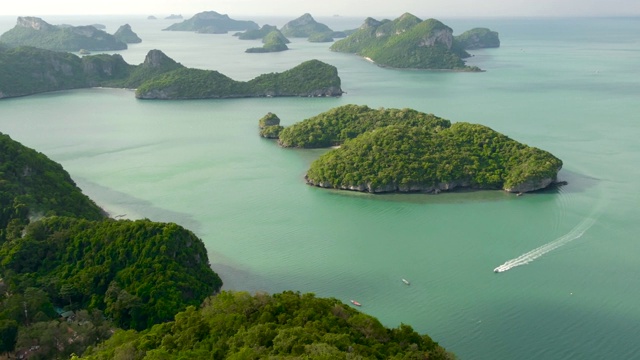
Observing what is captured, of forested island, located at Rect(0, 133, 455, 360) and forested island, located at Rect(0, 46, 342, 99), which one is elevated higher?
forested island, located at Rect(0, 46, 342, 99)

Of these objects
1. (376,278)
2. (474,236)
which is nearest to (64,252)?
(376,278)

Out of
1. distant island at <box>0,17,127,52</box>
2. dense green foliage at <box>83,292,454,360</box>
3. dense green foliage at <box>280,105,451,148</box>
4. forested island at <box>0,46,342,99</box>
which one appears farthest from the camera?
distant island at <box>0,17,127,52</box>

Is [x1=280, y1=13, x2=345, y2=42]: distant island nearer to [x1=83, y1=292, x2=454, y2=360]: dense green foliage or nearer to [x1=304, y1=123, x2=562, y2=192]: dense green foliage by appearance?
[x1=304, y1=123, x2=562, y2=192]: dense green foliage

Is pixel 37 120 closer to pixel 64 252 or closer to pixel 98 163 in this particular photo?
pixel 98 163

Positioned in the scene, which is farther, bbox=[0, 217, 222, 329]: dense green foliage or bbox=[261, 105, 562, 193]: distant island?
bbox=[261, 105, 562, 193]: distant island

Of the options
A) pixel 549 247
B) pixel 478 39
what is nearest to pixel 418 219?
pixel 549 247

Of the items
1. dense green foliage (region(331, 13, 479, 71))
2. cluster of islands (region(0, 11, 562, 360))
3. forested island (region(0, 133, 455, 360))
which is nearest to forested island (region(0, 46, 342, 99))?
cluster of islands (region(0, 11, 562, 360))

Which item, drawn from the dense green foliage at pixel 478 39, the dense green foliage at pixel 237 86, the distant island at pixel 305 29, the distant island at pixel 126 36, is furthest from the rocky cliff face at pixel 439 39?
the distant island at pixel 126 36
